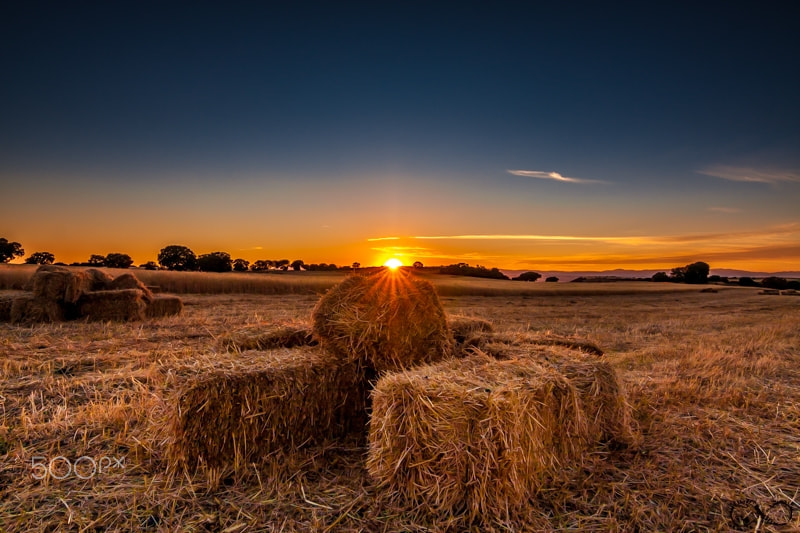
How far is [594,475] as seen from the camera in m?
3.63

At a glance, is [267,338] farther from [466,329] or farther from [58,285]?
[58,285]

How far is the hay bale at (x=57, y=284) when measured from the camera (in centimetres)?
1127

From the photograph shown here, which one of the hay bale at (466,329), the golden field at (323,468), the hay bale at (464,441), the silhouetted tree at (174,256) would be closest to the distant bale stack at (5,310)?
the golden field at (323,468)

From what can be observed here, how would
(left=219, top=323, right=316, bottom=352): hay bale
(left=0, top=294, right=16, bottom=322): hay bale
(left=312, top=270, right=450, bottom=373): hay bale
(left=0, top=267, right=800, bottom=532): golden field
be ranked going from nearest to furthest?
(left=0, top=267, right=800, bottom=532): golden field → (left=312, top=270, right=450, bottom=373): hay bale → (left=219, top=323, right=316, bottom=352): hay bale → (left=0, top=294, right=16, bottom=322): hay bale

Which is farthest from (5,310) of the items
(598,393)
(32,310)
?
(598,393)

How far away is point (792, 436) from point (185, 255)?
2172 inches

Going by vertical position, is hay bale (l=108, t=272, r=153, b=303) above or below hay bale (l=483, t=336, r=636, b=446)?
above

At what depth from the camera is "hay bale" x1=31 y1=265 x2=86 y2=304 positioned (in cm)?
1127

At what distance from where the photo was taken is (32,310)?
1104 cm

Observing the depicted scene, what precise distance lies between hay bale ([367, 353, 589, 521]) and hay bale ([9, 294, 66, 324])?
37.6ft

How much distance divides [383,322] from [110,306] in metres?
10.7

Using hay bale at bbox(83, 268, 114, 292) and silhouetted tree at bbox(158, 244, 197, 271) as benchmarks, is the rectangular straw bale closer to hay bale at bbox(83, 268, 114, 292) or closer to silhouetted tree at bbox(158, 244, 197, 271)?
hay bale at bbox(83, 268, 114, 292)
